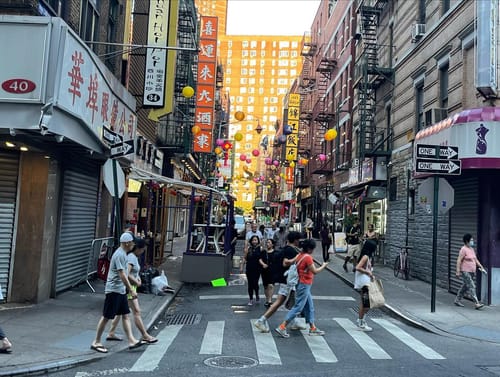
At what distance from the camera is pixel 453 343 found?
8.22 metres

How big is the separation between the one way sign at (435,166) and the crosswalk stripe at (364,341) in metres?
3.65

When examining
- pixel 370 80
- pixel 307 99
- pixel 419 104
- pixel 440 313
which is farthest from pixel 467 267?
pixel 307 99

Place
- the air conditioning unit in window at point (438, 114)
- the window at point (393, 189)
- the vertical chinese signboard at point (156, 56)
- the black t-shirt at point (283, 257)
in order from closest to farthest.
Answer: the black t-shirt at point (283, 257), the air conditioning unit in window at point (438, 114), the vertical chinese signboard at point (156, 56), the window at point (393, 189)

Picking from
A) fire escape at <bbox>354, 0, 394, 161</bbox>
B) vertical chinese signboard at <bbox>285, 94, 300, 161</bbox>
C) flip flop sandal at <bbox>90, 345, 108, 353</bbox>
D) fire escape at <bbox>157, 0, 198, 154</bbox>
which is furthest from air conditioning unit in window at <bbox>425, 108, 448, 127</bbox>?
vertical chinese signboard at <bbox>285, 94, 300, 161</bbox>

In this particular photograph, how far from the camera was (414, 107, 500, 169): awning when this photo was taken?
35.9 feet

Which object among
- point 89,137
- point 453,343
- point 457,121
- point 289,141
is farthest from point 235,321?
point 289,141

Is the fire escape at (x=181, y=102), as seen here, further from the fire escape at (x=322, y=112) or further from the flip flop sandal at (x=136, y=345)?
the flip flop sandal at (x=136, y=345)

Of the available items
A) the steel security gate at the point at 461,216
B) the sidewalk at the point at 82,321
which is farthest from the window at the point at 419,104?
the sidewalk at the point at 82,321

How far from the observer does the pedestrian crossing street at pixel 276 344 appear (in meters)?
6.80

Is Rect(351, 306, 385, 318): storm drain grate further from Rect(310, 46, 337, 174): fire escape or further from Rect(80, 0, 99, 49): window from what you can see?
Rect(310, 46, 337, 174): fire escape

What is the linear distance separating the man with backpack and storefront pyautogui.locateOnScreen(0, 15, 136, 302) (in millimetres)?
3645

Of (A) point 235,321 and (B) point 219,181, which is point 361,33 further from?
(B) point 219,181

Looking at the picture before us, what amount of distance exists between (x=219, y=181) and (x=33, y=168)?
43544 millimetres

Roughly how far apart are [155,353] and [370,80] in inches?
692
